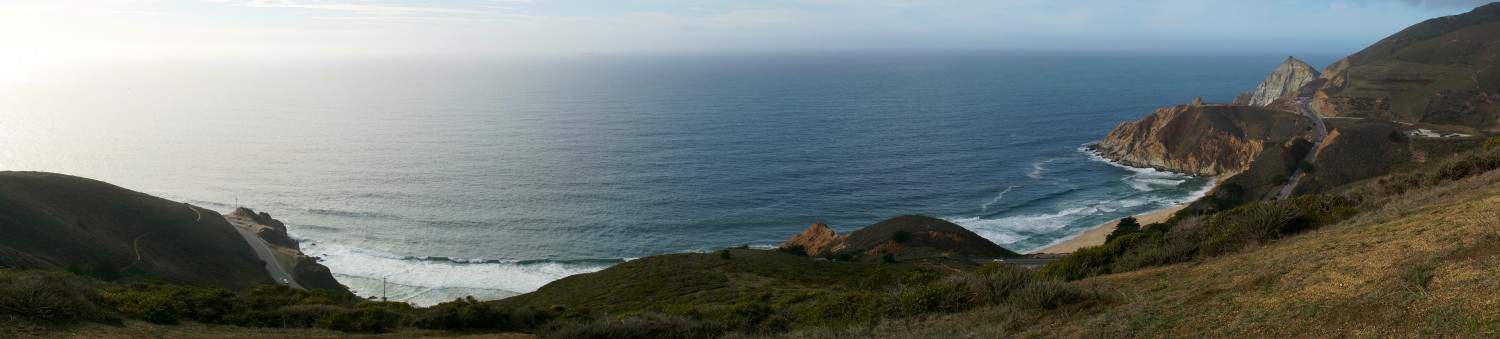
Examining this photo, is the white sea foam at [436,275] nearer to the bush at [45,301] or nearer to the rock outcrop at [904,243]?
the rock outcrop at [904,243]

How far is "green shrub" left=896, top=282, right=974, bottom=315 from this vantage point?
1526 cm

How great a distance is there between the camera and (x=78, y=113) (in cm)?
13512

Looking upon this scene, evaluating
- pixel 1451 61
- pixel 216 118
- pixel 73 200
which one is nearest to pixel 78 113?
pixel 216 118

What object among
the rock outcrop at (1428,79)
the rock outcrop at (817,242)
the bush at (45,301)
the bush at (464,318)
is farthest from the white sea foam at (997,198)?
the bush at (45,301)

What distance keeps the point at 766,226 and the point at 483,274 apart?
2207 cm

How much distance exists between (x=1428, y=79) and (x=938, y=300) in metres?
112

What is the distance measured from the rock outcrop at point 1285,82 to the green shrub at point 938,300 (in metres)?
135

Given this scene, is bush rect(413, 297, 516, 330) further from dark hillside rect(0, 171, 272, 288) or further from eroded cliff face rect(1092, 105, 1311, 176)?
eroded cliff face rect(1092, 105, 1311, 176)

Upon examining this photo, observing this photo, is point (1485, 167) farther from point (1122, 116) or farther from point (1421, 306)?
point (1122, 116)

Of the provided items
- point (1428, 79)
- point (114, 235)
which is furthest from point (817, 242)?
point (1428, 79)

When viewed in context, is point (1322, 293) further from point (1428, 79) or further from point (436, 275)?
point (1428, 79)

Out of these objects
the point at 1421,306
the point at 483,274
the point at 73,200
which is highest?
the point at 1421,306

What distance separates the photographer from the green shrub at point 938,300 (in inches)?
601

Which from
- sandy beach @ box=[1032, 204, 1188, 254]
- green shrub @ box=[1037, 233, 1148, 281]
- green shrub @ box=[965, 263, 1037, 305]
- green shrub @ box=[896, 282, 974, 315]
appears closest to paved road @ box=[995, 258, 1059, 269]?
sandy beach @ box=[1032, 204, 1188, 254]
